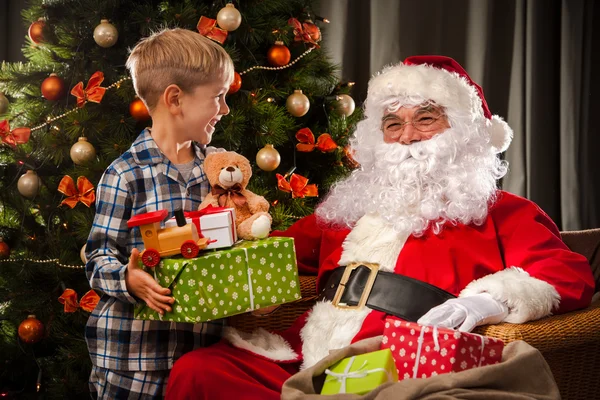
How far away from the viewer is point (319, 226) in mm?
2623

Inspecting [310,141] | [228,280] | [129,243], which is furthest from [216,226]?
[310,141]

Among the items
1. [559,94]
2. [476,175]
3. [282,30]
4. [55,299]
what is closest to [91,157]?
[55,299]

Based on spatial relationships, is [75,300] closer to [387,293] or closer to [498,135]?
[387,293]

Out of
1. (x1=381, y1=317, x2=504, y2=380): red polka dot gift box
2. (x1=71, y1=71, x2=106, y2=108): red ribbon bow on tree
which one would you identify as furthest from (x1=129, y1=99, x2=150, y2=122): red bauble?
(x1=381, y1=317, x2=504, y2=380): red polka dot gift box

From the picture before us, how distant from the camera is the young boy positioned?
2.14 metres

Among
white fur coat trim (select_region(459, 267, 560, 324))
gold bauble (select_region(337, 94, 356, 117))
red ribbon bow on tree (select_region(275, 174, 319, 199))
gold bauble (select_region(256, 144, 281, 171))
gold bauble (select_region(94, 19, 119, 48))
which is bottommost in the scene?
white fur coat trim (select_region(459, 267, 560, 324))

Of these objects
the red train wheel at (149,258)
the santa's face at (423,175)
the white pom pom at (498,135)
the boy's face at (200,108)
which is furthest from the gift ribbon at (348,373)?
the white pom pom at (498,135)

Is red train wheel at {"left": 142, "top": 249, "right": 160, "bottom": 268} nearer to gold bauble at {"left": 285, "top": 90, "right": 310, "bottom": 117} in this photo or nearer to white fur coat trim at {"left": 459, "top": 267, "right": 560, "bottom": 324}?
white fur coat trim at {"left": 459, "top": 267, "right": 560, "bottom": 324}

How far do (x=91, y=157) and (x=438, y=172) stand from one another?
4.40 ft

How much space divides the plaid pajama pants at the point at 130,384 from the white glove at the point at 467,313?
32.1 inches

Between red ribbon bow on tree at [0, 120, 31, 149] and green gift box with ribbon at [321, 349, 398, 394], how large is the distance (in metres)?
1.76

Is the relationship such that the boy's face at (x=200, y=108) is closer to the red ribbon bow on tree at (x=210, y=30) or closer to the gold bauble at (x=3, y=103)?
the red ribbon bow on tree at (x=210, y=30)

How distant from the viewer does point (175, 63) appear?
7.21 feet

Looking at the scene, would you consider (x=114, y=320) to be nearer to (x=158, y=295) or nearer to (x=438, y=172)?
(x=158, y=295)
